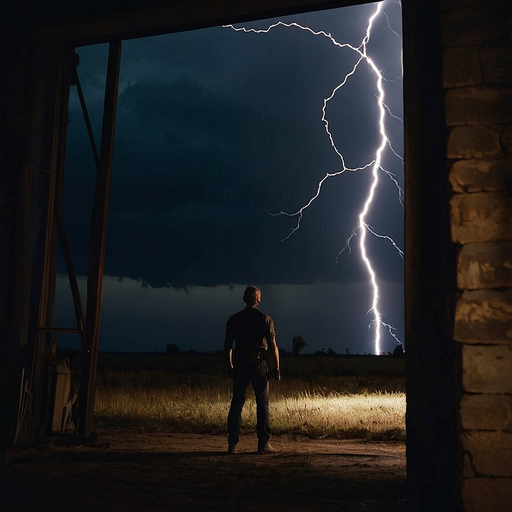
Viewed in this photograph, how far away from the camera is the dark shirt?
7828 mm

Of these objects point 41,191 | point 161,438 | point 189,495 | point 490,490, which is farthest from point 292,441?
point 490,490

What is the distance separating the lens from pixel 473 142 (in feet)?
15.4

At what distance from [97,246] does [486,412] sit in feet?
17.6

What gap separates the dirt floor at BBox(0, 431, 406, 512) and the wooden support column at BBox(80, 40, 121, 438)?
625mm

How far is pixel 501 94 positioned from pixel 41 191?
17.8ft

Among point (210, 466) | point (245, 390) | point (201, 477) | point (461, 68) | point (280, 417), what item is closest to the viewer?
point (461, 68)

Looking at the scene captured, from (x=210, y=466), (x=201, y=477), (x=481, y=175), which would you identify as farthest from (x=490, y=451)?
(x=210, y=466)

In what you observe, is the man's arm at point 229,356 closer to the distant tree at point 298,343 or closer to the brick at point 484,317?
the brick at point 484,317

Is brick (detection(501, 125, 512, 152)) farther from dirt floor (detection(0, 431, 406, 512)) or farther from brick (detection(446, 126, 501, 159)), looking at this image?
dirt floor (detection(0, 431, 406, 512))

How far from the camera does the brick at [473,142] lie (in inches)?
184

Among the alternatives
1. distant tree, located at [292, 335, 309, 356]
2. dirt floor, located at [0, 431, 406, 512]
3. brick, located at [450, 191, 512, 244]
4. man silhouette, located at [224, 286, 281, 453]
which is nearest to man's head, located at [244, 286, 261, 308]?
man silhouette, located at [224, 286, 281, 453]

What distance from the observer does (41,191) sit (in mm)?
8195

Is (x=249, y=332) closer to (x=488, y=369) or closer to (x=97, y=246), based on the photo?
(x=97, y=246)

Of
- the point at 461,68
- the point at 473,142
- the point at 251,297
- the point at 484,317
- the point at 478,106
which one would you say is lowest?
the point at 484,317
